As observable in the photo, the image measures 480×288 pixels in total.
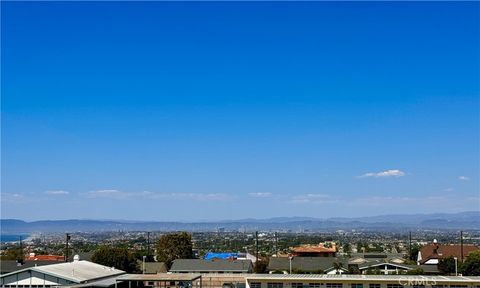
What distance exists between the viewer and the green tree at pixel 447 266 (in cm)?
6488

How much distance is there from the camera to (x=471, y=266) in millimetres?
60719

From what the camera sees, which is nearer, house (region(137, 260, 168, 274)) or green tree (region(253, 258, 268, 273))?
house (region(137, 260, 168, 274))

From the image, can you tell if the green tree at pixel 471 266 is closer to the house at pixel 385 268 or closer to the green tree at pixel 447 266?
the green tree at pixel 447 266

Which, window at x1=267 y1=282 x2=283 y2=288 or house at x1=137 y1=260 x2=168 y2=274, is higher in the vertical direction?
window at x1=267 y1=282 x2=283 y2=288

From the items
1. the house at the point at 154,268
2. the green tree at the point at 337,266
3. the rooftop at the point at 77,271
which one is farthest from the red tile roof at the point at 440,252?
the rooftop at the point at 77,271

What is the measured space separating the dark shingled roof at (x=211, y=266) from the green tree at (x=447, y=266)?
2100 centimetres

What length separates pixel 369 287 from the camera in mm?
43625

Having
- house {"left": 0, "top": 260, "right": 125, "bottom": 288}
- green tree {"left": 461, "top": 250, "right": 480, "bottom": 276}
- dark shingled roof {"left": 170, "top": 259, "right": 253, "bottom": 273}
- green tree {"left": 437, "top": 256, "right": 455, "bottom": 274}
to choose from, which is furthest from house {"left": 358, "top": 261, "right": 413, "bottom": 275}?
house {"left": 0, "top": 260, "right": 125, "bottom": 288}

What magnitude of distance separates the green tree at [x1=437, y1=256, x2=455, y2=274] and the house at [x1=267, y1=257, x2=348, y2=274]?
33.0 feet

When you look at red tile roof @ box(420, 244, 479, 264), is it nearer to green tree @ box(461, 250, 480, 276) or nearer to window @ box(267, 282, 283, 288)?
green tree @ box(461, 250, 480, 276)

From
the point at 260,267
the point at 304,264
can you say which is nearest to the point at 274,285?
the point at 304,264

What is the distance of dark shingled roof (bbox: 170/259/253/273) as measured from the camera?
68.5 meters

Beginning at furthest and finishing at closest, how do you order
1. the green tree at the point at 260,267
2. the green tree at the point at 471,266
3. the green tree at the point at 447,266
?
the green tree at the point at 260,267 → the green tree at the point at 447,266 → the green tree at the point at 471,266

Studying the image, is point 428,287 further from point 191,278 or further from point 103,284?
point 103,284
